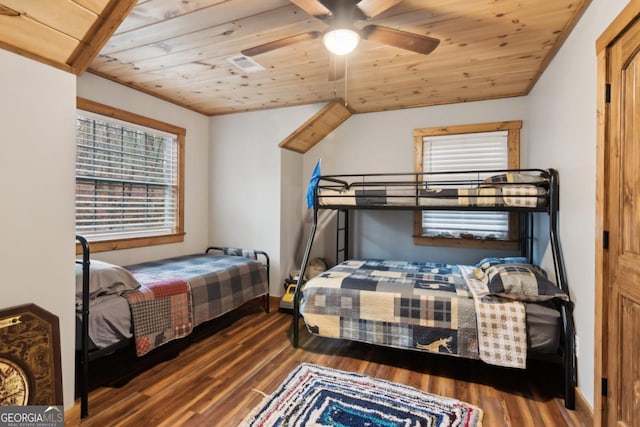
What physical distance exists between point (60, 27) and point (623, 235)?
2754 mm

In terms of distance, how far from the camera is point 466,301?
216cm

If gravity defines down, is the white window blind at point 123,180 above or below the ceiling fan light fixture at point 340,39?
below

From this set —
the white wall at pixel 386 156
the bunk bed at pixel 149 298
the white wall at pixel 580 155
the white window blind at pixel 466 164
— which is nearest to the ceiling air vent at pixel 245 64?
the white wall at pixel 386 156

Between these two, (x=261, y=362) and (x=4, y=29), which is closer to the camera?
(x=4, y=29)

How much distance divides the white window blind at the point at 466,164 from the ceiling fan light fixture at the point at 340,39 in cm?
217

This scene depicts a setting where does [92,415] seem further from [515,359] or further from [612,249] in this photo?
[612,249]

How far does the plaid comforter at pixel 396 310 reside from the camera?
7.07 feet

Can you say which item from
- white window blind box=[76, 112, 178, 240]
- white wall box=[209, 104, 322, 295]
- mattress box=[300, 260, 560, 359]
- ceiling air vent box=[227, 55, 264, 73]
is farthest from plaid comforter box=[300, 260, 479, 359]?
white window blind box=[76, 112, 178, 240]

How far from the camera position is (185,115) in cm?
377

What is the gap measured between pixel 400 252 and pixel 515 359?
1819 millimetres

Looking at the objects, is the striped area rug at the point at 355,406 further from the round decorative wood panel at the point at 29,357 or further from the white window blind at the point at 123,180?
the white window blind at the point at 123,180

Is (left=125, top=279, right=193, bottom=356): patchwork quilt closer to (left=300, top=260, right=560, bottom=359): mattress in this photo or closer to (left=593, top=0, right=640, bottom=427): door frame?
(left=300, top=260, right=560, bottom=359): mattress

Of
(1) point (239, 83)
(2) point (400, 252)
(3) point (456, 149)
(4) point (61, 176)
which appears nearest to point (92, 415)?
(4) point (61, 176)

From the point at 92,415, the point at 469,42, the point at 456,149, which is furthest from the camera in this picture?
the point at 456,149
